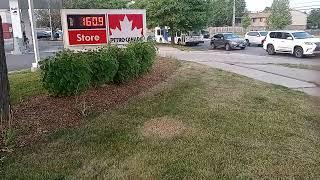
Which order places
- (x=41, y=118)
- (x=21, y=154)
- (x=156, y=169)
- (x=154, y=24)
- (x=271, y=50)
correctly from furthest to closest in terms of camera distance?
(x=154, y=24)
(x=271, y=50)
(x=41, y=118)
(x=21, y=154)
(x=156, y=169)

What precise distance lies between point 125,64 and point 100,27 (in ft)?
4.78

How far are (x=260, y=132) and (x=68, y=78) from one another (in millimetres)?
3624

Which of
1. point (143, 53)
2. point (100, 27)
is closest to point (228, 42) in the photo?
point (143, 53)

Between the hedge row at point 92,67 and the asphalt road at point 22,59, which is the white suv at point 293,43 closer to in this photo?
the hedge row at point 92,67

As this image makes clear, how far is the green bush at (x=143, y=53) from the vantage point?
397 inches

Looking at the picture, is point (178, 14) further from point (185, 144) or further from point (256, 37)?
point (185, 144)

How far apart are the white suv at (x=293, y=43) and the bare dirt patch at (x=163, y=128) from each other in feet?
54.3

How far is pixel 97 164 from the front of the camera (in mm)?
A: 4637

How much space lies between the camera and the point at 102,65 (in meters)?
8.04

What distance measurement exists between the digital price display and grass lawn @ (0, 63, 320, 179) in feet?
8.90

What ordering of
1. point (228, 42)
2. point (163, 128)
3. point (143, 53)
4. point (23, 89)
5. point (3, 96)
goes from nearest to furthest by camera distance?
point (3, 96) < point (163, 128) < point (23, 89) < point (143, 53) < point (228, 42)

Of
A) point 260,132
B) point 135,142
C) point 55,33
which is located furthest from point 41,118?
point 55,33

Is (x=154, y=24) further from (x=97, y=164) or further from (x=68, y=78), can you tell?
(x=97, y=164)

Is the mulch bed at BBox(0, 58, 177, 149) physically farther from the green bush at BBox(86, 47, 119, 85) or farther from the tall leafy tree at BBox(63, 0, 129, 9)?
the tall leafy tree at BBox(63, 0, 129, 9)
